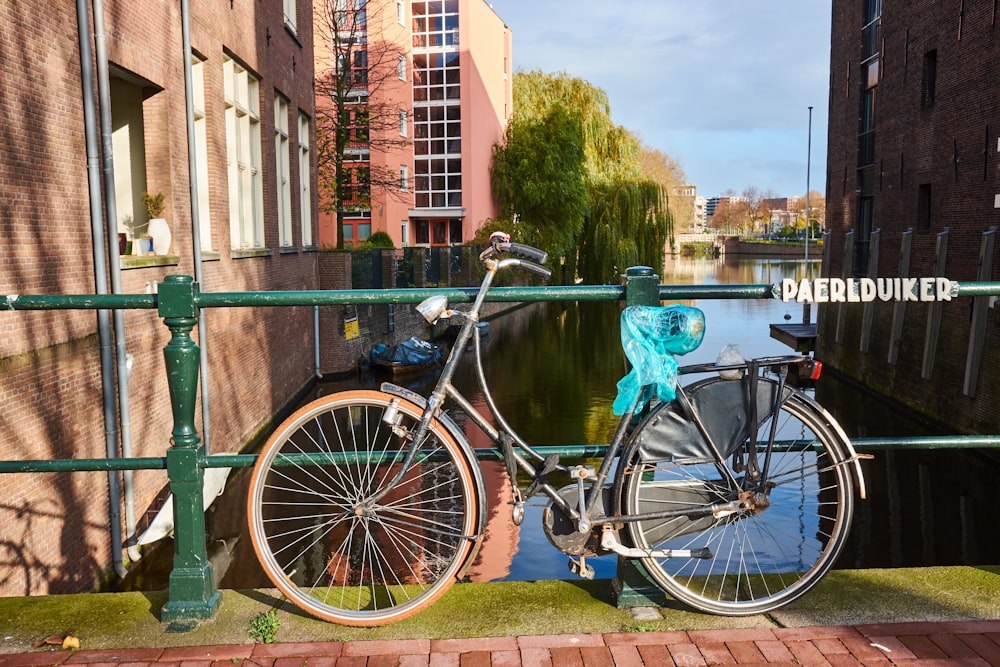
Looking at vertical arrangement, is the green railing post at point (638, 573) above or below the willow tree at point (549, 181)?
below

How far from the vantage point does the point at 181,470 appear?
266cm

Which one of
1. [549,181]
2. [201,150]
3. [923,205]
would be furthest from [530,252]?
[549,181]

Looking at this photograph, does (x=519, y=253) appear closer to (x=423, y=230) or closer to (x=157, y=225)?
(x=157, y=225)

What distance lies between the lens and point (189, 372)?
268 centimetres

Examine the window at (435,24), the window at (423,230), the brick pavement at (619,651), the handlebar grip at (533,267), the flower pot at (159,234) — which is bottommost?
the brick pavement at (619,651)

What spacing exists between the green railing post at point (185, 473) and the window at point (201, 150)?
9042 mm

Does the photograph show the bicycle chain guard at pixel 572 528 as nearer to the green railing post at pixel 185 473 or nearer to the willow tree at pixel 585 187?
the green railing post at pixel 185 473

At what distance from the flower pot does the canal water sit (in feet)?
9.68

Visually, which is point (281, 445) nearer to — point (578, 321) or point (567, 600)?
point (567, 600)

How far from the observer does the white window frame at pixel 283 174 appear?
1576cm

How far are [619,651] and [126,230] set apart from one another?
30.4ft

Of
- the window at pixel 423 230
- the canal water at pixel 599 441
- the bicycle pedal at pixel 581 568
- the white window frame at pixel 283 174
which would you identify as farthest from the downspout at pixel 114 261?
the window at pixel 423 230

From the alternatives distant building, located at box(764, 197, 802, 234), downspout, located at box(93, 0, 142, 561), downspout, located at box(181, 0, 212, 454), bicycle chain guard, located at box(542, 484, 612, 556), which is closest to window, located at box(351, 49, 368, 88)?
downspout, located at box(181, 0, 212, 454)

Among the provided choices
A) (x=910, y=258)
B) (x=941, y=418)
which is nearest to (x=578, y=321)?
(x=910, y=258)
